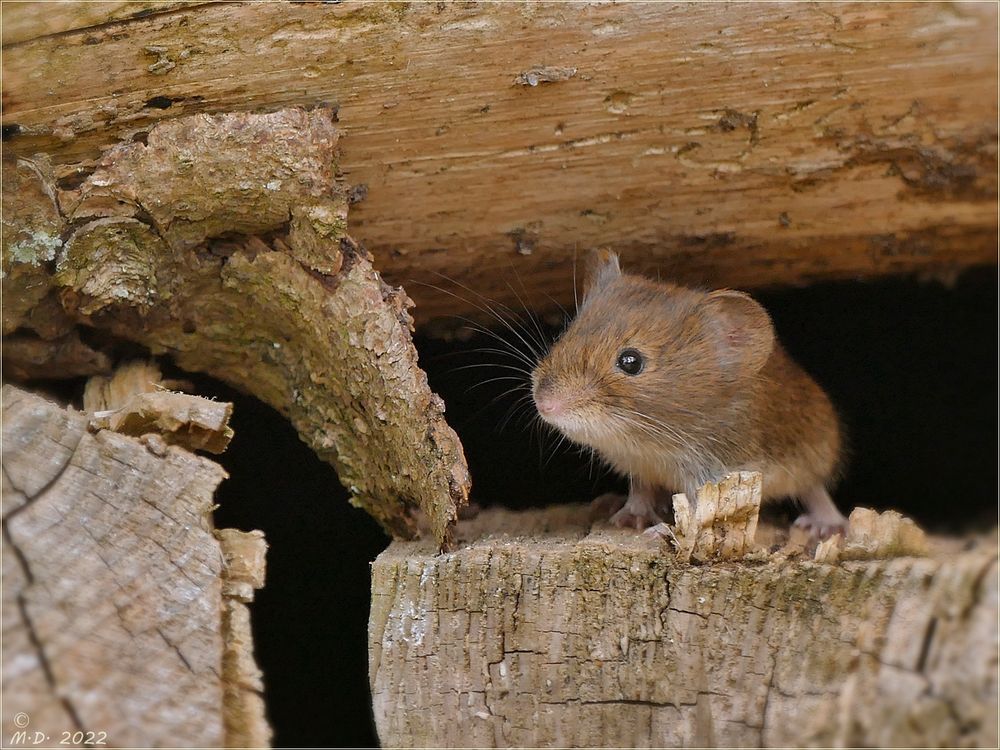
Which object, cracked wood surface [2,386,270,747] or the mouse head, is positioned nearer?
cracked wood surface [2,386,270,747]

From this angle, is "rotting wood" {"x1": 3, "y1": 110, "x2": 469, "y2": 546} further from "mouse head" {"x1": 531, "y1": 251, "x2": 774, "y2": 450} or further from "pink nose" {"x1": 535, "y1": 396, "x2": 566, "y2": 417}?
"mouse head" {"x1": 531, "y1": 251, "x2": 774, "y2": 450}

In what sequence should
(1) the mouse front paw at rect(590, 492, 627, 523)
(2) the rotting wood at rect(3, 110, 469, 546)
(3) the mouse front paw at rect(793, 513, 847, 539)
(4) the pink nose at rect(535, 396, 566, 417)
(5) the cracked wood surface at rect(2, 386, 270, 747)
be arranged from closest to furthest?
(5) the cracked wood surface at rect(2, 386, 270, 747)
(2) the rotting wood at rect(3, 110, 469, 546)
(4) the pink nose at rect(535, 396, 566, 417)
(1) the mouse front paw at rect(590, 492, 627, 523)
(3) the mouse front paw at rect(793, 513, 847, 539)

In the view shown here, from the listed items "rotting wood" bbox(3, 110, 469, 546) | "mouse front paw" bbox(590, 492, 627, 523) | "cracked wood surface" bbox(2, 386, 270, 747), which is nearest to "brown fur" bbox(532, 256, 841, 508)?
"mouse front paw" bbox(590, 492, 627, 523)

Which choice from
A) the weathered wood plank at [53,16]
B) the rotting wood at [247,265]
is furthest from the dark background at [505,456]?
the weathered wood plank at [53,16]

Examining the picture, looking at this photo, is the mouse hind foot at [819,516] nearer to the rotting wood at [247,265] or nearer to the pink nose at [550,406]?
the pink nose at [550,406]

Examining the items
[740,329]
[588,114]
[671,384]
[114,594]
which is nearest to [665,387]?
[671,384]

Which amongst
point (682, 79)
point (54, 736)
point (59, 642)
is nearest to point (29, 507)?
point (59, 642)

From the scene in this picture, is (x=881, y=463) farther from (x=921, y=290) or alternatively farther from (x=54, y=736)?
(x=54, y=736)
